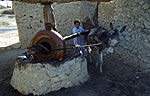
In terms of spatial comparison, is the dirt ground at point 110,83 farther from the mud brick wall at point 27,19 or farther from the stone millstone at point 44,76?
the mud brick wall at point 27,19

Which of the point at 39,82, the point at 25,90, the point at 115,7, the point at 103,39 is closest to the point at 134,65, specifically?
the point at 103,39

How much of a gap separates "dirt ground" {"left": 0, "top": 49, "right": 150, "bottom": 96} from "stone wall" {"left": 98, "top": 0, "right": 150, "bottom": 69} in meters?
0.44

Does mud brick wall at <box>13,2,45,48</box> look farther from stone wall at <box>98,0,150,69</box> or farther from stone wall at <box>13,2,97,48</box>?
stone wall at <box>98,0,150,69</box>

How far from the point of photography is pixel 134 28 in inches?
193

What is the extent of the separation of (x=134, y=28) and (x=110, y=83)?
2.21m

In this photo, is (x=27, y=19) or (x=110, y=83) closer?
(x=110, y=83)

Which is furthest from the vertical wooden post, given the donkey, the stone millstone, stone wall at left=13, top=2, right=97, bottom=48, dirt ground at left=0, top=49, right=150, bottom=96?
stone wall at left=13, top=2, right=97, bottom=48

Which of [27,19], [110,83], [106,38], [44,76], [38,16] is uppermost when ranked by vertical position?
[38,16]

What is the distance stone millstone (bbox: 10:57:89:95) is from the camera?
3.50 m

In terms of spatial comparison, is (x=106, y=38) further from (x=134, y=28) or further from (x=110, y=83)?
(x=110, y=83)

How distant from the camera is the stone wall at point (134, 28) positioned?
445 cm

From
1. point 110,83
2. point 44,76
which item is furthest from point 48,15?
point 110,83

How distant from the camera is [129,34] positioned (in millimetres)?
5156

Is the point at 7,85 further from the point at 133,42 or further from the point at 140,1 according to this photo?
the point at 140,1
